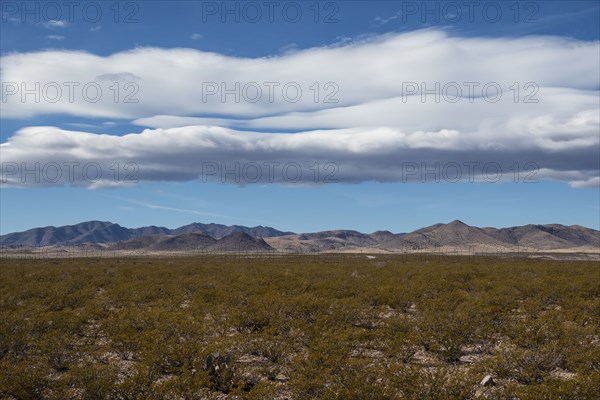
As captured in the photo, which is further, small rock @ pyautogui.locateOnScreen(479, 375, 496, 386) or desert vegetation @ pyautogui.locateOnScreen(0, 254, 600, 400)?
small rock @ pyautogui.locateOnScreen(479, 375, 496, 386)

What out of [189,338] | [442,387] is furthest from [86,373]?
[442,387]

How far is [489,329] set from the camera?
643 inches

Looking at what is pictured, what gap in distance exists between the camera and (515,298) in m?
23.2

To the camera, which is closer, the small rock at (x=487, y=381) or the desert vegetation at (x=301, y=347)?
the desert vegetation at (x=301, y=347)

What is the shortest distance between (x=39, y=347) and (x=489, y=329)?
13.4 meters

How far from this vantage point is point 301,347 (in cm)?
1525

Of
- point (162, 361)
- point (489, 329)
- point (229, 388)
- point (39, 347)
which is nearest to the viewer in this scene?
point (229, 388)

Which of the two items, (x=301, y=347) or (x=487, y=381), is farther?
(x=301, y=347)

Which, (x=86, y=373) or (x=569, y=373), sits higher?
(x=86, y=373)

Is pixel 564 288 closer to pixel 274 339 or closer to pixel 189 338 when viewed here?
pixel 274 339

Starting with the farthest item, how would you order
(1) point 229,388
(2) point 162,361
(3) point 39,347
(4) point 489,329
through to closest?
(4) point 489,329
(3) point 39,347
(2) point 162,361
(1) point 229,388

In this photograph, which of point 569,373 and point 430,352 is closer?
point 569,373

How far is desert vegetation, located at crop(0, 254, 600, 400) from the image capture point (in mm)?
10516

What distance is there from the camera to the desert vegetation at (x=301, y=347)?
10516mm
